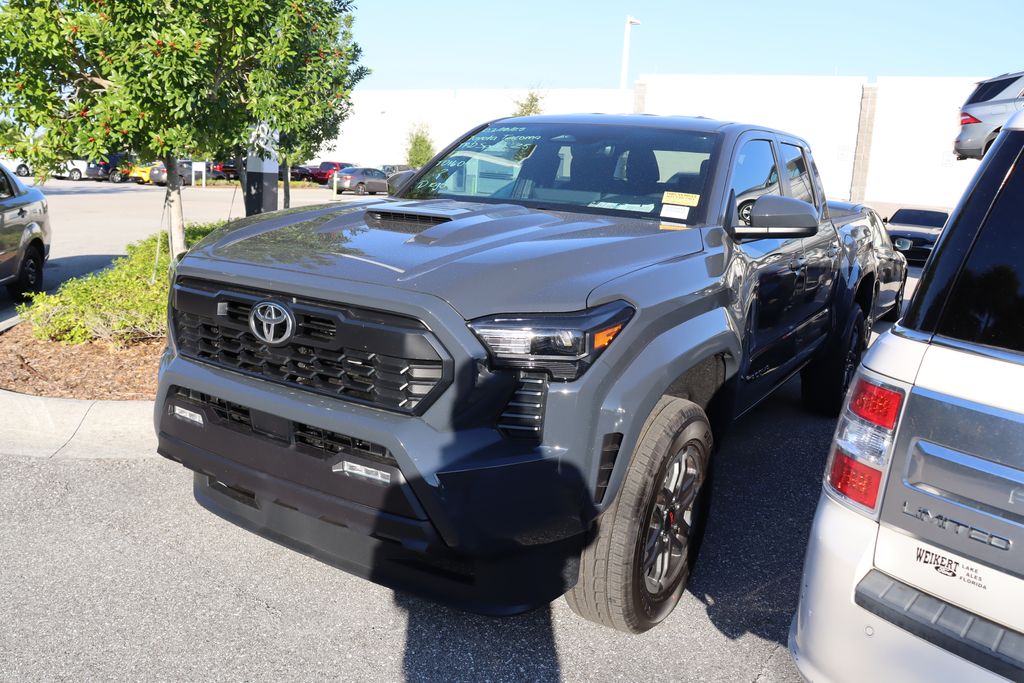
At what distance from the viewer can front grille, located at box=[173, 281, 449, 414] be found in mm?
2611

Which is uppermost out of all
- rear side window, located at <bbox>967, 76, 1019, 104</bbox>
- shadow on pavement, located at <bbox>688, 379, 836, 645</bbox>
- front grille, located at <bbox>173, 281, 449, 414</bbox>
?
rear side window, located at <bbox>967, 76, 1019, 104</bbox>

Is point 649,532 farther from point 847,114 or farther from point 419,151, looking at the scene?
point 847,114

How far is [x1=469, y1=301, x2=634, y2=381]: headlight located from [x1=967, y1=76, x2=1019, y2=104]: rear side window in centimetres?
829

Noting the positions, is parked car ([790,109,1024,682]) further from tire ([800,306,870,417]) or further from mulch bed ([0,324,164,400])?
mulch bed ([0,324,164,400])

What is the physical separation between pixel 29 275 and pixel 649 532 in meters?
8.09

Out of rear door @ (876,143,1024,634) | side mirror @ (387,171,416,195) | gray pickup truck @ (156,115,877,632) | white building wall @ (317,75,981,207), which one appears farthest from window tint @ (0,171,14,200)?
white building wall @ (317,75,981,207)

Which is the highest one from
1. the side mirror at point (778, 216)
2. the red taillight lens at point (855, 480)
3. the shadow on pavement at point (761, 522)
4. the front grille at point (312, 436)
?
the side mirror at point (778, 216)

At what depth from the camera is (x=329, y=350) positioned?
2.78 metres

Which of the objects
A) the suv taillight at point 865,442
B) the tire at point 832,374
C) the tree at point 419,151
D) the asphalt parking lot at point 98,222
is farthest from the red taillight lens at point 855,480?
the tree at point 419,151

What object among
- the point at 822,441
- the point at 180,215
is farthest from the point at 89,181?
the point at 822,441

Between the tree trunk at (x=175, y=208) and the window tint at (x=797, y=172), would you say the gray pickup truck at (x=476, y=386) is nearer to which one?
the window tint at (x=797, y=172)

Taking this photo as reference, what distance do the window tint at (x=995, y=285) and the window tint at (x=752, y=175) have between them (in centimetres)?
181

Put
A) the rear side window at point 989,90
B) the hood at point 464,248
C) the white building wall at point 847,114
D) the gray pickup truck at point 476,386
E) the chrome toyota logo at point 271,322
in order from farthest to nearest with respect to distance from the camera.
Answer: the white building wall at point 847,114 < the rear side window at point 989,90 < the chrome toyota logo at point 271,322 < the hood at point 464,248 < the gray pickup truck at point 476,386

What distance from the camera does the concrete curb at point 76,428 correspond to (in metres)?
4.77
